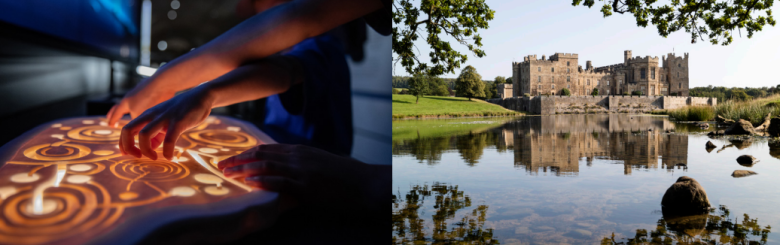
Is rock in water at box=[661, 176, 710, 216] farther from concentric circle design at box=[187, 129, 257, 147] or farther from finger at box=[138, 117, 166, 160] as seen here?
finger at box=[138, 117, 166, 160]

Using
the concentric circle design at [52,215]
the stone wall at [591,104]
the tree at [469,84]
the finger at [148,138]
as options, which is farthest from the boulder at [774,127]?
the tree at [469,84]

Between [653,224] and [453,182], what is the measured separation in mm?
2795

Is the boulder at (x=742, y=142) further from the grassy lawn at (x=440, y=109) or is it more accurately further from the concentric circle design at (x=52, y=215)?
the grassy lawn at (x=440, y=109)

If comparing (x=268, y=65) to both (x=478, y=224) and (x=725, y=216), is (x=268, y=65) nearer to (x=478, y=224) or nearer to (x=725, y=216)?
(x=478, y=224)

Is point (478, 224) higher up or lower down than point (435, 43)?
lower down

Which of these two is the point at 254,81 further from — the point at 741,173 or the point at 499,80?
the point at 499,80

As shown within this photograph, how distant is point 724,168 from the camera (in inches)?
284

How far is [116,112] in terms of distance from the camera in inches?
94.1

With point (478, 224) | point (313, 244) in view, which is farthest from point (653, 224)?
point (313, 244)

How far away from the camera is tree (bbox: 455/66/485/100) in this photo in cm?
6125

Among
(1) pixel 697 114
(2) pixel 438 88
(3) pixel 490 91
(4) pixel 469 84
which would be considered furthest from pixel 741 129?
(3) pixel 490 91

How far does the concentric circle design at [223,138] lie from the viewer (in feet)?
8.39

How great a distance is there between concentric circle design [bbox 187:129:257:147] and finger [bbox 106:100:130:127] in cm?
37

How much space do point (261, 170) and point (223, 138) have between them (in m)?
0.30
